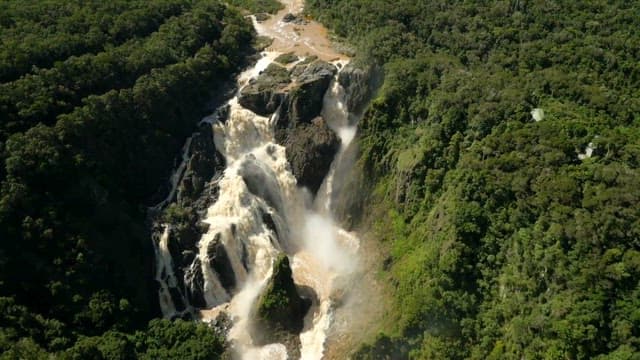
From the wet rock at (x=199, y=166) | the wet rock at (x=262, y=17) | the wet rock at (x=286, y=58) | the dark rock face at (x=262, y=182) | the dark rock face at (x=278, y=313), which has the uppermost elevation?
the wet rock at (x=262, y=17)

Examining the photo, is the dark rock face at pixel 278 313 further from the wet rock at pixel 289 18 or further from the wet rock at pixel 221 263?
the wet rock at pixel 289 18

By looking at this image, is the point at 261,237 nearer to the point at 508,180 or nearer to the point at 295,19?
the point at 508,180

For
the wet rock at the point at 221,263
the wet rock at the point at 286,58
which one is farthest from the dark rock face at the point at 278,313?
the wet rock at the point at 286,58

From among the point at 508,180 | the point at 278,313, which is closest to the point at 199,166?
the point at 278,313

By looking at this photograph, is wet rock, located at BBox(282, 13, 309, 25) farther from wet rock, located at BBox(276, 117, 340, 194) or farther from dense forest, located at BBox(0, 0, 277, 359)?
wet rock, located at BBox(276, 117, 340, 194)

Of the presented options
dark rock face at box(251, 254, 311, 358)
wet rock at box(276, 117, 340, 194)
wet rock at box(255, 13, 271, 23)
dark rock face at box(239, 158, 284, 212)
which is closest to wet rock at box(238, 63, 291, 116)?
wet rock at box(276, 117, 340, 194)
